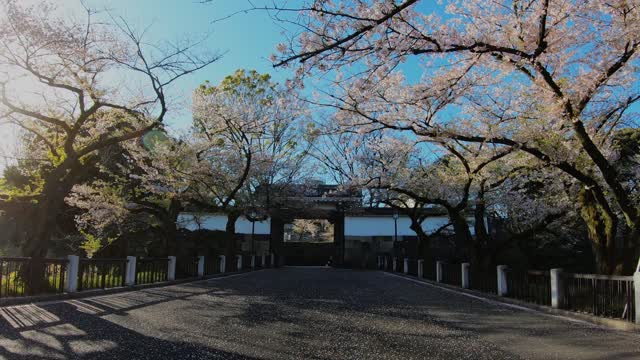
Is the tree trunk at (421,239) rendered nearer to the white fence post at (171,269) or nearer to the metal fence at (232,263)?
the metal fence at (232,263)

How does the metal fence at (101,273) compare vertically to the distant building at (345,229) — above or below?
below

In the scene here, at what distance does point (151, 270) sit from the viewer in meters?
19.4

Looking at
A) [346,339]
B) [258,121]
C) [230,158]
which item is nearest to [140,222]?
[230,158]

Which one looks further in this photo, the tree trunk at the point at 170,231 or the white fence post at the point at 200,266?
the white fence post at the point at 200,266

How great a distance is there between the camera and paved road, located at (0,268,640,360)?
6609 millimetres

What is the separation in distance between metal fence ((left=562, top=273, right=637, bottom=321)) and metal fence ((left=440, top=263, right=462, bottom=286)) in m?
8.41

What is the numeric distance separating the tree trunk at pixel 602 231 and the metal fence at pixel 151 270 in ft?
46.9

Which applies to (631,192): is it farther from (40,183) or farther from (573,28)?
(40,183)

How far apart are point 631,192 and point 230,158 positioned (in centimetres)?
1832

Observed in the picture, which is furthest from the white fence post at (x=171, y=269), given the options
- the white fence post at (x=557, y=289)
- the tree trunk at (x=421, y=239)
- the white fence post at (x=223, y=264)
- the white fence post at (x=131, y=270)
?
the white fence post at (x=557, y=289)

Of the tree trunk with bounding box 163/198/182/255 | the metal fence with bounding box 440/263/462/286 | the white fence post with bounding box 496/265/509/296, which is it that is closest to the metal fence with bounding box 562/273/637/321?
the white fence post with bounding box 496/265/509/296

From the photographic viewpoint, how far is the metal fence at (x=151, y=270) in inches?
734

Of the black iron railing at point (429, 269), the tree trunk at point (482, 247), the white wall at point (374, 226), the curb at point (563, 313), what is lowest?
the curb at point (563, 313)

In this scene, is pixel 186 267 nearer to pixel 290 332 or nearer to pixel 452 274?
pixel 452 274
